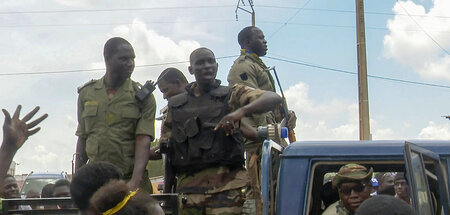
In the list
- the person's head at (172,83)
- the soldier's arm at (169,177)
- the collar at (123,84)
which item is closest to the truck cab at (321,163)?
the soldier's arm at (169,177)

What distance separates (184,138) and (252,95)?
494 millimetres

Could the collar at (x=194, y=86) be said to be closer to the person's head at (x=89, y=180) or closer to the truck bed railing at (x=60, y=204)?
the truck bed railing at (x=60, y=204)

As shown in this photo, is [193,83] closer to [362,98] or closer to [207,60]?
[207,60]

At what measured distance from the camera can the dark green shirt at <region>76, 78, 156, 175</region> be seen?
180 inches

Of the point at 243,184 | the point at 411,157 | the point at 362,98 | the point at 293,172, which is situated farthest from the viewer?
the point at 362,98

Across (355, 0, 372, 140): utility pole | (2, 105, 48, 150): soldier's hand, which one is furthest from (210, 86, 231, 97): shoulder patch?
(355, 0, 372, 140): utility pole

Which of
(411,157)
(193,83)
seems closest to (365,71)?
(193,83)

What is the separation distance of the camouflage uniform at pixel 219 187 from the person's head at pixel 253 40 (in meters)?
1.50

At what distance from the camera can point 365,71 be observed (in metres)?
15.6

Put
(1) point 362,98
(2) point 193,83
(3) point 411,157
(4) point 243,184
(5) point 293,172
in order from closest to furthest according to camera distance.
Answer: (3) point 411,157 < (5) point 293,172 < (4) point 243,184 < (2) point 193,83 < (1) point 362,98

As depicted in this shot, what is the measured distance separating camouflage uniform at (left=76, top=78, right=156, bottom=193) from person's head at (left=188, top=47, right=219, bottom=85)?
404 millimetres

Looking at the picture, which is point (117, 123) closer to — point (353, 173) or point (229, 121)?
point (229, 121)

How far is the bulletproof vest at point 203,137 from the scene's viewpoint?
4281mm

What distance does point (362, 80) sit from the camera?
Result: 15523 mm
